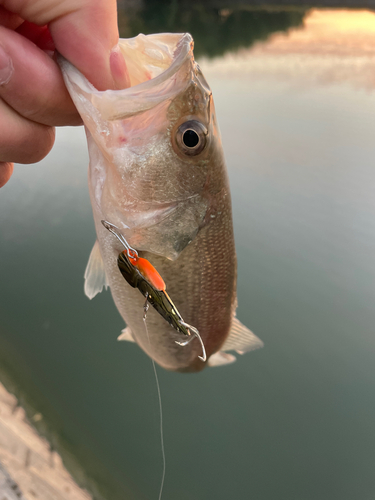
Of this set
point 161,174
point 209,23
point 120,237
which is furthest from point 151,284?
point 209,23

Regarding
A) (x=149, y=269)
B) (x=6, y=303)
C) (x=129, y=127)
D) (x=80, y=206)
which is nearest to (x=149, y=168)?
(x=129, y=127)

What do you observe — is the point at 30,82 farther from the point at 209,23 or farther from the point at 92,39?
the point at 209,23

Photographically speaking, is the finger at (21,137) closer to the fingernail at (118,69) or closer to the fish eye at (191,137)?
the fingernail at (118,69)

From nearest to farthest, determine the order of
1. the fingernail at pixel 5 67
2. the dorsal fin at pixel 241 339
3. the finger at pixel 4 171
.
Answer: the fingernail at pixel 5 67 → the finger at pixel 4 171 → the dorsal fin at pixel 241 339

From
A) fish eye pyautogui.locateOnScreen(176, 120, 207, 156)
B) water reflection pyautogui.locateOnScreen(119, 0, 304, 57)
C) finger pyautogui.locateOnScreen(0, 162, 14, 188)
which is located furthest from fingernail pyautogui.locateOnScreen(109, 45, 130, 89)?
water reflection pyautogui.locateOnScreen(119, 0, 304, 57)

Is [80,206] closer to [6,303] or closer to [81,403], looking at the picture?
[6,303]

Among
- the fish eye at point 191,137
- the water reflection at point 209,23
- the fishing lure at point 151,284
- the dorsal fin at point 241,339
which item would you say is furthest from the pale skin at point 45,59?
the water reflection at point 209,23

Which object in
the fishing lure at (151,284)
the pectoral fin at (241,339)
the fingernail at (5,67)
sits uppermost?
the fingernail at (5,67)
